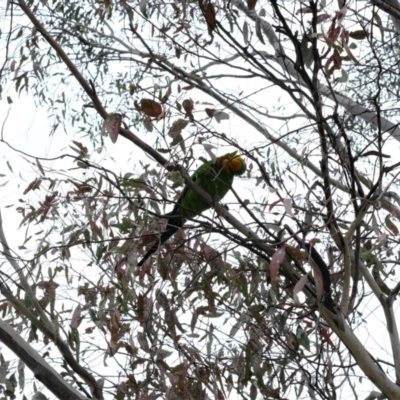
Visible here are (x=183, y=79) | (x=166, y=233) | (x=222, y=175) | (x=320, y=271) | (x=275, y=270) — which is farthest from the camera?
(x=222, y=175)

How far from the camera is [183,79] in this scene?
317cm

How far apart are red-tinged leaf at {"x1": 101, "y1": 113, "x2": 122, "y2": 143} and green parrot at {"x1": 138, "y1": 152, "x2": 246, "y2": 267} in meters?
0.46

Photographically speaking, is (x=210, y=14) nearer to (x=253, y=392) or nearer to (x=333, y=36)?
(x=333, y=36)

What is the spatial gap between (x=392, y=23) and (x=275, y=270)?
2.71 metres

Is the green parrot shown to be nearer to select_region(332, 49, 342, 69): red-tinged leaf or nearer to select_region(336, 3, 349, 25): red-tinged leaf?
select_region(332, 49, 342, 69): red-tinged leaf

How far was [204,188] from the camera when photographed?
3127 millimetres

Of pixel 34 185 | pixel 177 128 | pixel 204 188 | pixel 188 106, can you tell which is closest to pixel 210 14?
pixel 188 106

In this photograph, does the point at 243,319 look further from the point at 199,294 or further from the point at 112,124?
the point at 112,124

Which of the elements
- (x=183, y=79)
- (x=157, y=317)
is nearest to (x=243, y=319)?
(x=157, y=317)

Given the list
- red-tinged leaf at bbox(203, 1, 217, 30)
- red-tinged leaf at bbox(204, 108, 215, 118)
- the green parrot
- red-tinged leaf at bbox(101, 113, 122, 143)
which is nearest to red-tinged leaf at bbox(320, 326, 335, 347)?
the green parrot

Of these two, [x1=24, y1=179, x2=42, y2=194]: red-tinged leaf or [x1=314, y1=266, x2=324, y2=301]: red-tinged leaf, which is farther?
[x1=24, y1=179, x2=42, y2=194]: red-tinged leaf

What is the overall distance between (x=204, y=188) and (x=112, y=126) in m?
0.90

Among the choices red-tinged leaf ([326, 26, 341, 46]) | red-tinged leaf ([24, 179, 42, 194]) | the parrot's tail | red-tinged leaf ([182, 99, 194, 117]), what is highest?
red-tinged leaf ([24, 179, 42, 194])

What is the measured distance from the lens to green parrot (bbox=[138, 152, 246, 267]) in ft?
9.14
